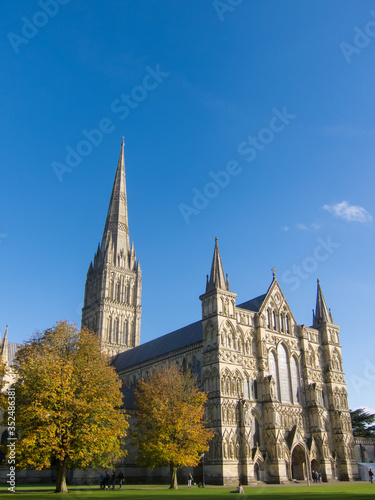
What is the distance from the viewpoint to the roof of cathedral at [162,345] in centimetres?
5652

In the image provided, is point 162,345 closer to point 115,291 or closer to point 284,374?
point 284,374

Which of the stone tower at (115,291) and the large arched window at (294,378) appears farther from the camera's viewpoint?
the stone tower at (115,291)

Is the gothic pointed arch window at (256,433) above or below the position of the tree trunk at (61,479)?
above

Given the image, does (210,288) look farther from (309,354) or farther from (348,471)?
(348,471)

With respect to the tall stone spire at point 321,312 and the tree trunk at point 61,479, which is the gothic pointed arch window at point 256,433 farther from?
the tree trunk at point 61,479

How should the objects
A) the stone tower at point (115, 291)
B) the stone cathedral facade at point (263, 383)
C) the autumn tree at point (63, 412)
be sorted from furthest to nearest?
1. the stone tower at point (115, 291)
2. the stone cathedral facade at point (263, 383)
3. the autumn tree at point (63, 412)

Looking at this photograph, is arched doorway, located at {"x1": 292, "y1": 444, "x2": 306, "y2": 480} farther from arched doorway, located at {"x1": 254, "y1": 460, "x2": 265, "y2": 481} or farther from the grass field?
the grass field

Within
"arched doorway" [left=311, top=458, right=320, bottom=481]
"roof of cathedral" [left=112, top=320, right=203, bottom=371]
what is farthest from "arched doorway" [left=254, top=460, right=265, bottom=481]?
"roof of cathedral" [left=112, top=320, right=203, bottom=371]

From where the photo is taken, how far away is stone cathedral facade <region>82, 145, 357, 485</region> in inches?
1715

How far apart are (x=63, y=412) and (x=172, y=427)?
11.0 metres

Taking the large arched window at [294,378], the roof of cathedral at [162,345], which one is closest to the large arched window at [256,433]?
the large arched window at [294,378]

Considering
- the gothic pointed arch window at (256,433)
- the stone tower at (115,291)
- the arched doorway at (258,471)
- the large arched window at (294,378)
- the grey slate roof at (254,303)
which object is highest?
the stone tower at (115,291)

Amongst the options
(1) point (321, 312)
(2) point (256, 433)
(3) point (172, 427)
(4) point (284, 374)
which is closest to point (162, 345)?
(4) point (284, 374)

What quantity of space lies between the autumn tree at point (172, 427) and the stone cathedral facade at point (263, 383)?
15.2 feet
